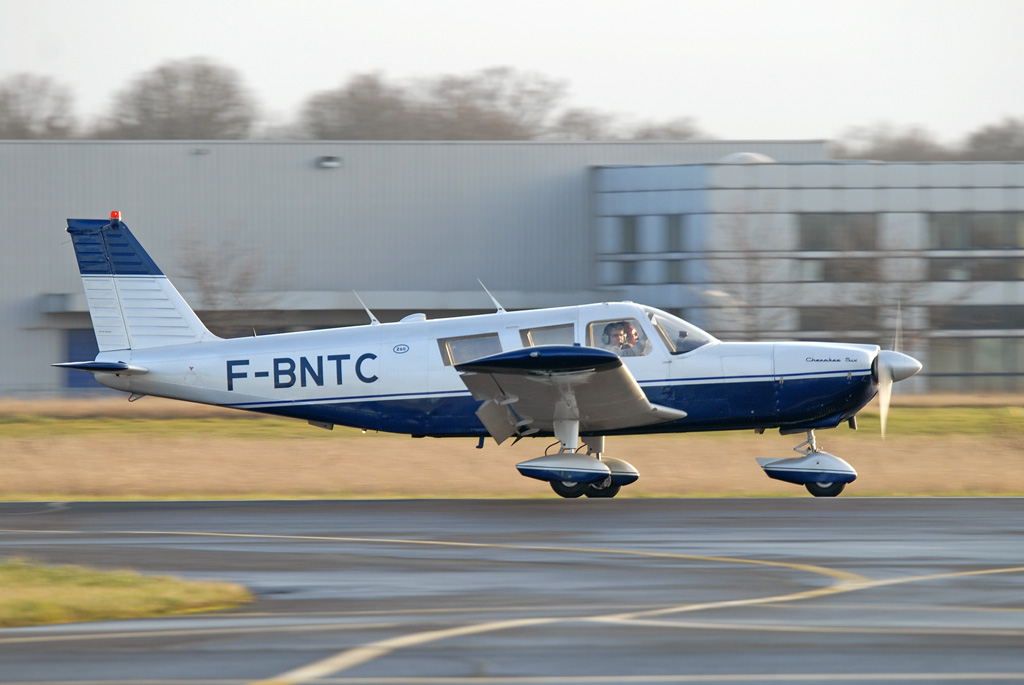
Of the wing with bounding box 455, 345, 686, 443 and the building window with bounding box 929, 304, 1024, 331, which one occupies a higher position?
the building window with bounding box 929, 304, 1024, 331

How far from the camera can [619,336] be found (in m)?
15.4

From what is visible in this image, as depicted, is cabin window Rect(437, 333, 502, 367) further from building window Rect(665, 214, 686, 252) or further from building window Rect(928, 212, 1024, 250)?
building window Rect(928, 212, 1024, 250)

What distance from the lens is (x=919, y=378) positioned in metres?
45.7

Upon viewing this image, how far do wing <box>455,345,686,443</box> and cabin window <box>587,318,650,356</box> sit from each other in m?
0.54

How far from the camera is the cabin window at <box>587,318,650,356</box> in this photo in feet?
50.1

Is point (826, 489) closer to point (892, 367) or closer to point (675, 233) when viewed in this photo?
point (892, 367)

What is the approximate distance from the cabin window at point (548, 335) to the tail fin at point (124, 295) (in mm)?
A: 4240

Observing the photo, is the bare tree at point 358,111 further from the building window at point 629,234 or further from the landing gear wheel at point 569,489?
the landing gear wheel at point 569,489

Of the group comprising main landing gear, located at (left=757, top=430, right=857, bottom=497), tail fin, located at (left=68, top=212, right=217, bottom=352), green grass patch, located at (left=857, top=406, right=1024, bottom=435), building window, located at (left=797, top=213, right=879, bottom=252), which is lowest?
main landing gear, located at (left=757, top=430, right=857, bottom=497)

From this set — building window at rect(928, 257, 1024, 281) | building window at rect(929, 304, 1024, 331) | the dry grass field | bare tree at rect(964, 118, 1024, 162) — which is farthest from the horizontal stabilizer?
bare tree at rect(964, 118, 1024, 162)

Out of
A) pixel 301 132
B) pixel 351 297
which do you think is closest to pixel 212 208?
pixel 351 297

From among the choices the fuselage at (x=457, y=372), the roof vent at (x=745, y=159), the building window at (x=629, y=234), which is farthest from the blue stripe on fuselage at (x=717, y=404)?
the building window at (x=629, y=234)

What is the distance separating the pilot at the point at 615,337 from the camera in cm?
1535

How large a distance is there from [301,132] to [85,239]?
49.6 meters
